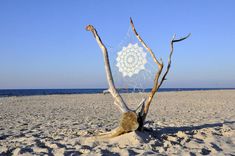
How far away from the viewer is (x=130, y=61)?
7375mm

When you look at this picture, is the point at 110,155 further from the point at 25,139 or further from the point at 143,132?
the point at 25,139

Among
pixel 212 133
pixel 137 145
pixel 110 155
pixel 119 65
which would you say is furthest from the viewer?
pixel 212 133

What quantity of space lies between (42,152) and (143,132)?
7.51 ft

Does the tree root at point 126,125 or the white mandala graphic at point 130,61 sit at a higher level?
the white mandala graphic at point 130,61

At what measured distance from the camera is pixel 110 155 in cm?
618

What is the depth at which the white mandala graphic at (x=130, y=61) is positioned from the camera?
24.1 ft

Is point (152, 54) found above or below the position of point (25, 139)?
above

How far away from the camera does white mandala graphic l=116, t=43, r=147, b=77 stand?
7359 millimetres

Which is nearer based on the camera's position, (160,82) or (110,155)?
(110,155)

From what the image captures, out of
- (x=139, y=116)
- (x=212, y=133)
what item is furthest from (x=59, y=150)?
(x=212, y=133)

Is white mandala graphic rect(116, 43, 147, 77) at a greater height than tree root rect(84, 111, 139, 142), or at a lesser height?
greater

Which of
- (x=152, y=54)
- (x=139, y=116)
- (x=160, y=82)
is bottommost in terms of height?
(x=139, y=116)

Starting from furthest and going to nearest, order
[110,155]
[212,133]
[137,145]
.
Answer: [212,133], [137,145], [110,155]

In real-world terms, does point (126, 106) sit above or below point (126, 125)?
above
